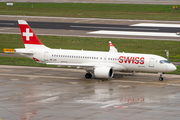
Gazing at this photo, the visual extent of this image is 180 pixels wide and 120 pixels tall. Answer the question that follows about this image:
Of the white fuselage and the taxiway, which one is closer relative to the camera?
the white fuselage

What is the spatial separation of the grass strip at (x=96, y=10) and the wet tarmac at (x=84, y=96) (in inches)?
2800

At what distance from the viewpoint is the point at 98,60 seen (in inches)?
2106

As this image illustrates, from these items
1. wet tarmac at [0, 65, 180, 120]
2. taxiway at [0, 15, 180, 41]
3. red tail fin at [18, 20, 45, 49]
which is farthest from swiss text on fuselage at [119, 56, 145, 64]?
taxiway at [0, 15, 180, 41]

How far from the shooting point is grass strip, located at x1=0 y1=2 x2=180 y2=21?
415ft

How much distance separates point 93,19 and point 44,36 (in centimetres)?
3012

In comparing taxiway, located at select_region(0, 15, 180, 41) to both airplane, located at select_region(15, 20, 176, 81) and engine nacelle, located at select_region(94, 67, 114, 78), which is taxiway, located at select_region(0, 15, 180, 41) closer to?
airplane, located at select_region(15, 20, 176, 81)

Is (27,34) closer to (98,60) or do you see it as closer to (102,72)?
(98,60)

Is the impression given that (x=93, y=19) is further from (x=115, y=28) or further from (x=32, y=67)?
(x=32, y=67)

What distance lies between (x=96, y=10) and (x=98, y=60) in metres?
91.5

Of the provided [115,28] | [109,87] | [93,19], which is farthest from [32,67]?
[93,19]

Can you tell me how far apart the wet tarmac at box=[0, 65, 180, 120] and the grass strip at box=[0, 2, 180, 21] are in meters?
71.1

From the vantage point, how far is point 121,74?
56719 millimetres

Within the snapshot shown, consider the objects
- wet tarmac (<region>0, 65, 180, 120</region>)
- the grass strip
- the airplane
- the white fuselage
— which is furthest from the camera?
the grass strip

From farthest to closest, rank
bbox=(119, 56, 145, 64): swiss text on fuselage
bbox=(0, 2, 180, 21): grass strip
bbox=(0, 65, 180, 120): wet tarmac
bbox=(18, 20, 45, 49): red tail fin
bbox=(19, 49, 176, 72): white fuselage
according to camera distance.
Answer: bbox=(0, 2, 180, 21): grass strip < bbox=(18, 20, 45, 49): red tail fin < bbox=(119, 56, 145, 64): swiss text on fuselage < bbox=(19, 49, 176, 72): white fuselage < bbox=(0, 65, 180, 120): wet tarmac
